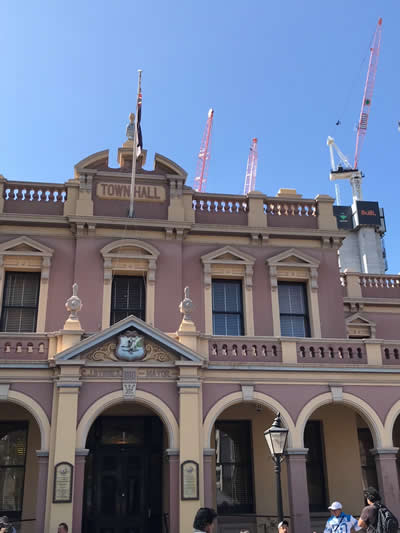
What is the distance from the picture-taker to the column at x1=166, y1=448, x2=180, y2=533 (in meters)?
13.2

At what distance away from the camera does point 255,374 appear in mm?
14984

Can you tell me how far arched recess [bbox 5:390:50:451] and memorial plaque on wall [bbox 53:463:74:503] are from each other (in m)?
0.65

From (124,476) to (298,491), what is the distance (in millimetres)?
4652

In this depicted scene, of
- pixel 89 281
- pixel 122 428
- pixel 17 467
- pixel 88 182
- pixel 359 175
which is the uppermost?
pixel 359 175

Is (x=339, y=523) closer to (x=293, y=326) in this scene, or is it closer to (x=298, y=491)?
(x=298, y=491)

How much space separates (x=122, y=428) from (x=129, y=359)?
295 cm

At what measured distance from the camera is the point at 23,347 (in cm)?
1445

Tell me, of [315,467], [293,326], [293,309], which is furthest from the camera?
[293,309]

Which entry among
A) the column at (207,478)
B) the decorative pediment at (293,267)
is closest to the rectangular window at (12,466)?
the column at (207,478)

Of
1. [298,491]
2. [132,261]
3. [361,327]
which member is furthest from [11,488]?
[361,327]

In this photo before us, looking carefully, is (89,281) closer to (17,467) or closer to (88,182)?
(88,182)

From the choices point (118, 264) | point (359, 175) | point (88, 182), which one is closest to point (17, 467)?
point (118, 264)

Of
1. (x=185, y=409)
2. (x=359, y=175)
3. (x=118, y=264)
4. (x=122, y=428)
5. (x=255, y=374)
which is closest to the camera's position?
(x=185, y=409)

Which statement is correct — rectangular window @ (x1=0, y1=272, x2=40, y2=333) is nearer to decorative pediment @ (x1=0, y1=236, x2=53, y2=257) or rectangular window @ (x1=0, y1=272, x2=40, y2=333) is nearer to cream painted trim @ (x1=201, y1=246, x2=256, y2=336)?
decorative pediment @ (x1=0, y1=236, x2=53, y2=257)
